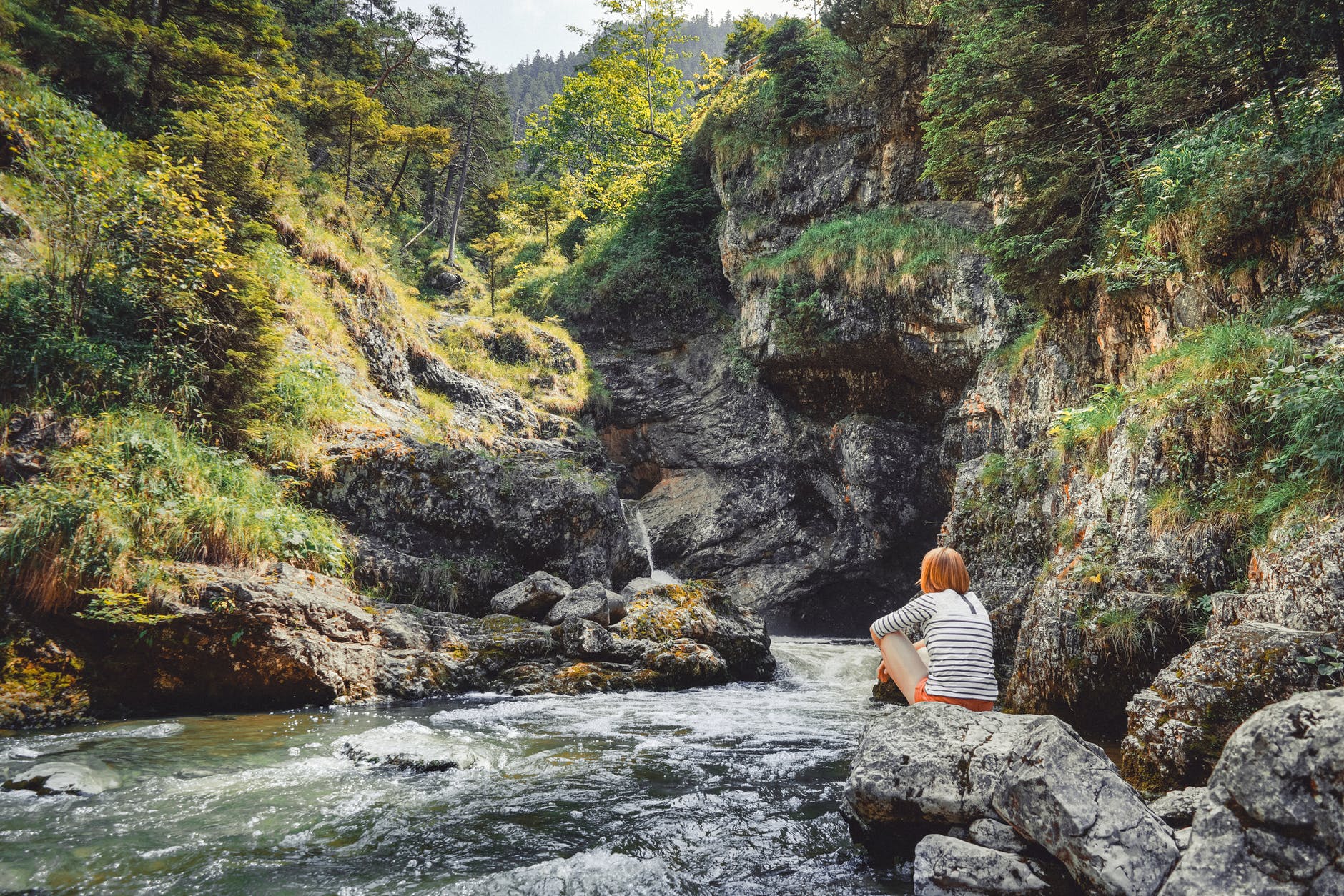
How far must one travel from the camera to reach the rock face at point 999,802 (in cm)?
261

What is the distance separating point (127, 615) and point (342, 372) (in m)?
7.48

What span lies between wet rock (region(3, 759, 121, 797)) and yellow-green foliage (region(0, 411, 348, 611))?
223 cm

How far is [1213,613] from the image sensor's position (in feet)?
15.4

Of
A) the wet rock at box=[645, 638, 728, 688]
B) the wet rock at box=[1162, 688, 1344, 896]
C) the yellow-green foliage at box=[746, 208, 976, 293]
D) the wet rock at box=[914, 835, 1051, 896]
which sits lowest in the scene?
the wet rock at box=[645, 638, 728, 688]

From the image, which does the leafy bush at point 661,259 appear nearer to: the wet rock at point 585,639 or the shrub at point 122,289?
the shrub at point 122,289

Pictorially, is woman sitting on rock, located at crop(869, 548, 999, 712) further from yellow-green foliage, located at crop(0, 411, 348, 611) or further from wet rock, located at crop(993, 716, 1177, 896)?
yellow-green foliage, located at crop(0, 411, 348, 611)

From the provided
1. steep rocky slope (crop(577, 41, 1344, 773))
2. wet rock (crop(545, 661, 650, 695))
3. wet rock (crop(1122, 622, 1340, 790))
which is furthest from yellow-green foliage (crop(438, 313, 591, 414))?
wet rock (crop(1122, 622, 1340, 790))

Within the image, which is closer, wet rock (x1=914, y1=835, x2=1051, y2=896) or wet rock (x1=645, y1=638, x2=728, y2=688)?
wet rock (x1=914, y1=835, x2=1051, y2=896)

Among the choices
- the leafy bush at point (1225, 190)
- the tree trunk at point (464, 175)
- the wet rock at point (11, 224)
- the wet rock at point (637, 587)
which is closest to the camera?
the leafy bush at point (1225, 190)

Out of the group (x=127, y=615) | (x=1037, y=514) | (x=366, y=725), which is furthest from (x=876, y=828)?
(x=1037, y=514)

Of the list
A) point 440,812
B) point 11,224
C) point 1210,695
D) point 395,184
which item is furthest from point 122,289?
point 395,184

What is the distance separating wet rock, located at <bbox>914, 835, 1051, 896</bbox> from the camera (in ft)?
9.20

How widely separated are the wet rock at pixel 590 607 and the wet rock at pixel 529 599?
19 cm

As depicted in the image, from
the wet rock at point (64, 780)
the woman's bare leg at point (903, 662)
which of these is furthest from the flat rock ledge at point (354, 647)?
the woman's bare leg at point (903, 662)
